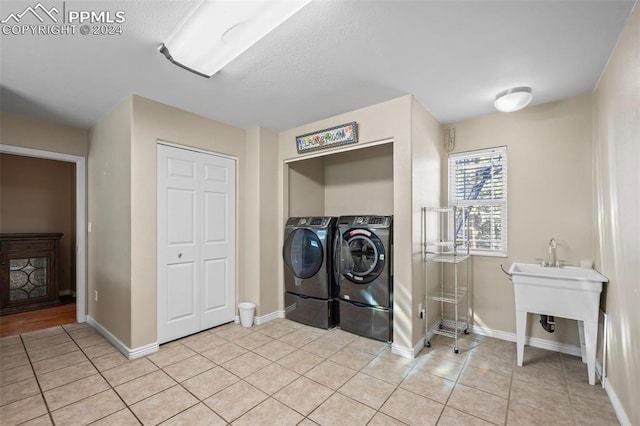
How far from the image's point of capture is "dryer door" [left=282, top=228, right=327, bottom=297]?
345 centimetres

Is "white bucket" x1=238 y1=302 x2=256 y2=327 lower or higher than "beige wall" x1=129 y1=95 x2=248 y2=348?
lower

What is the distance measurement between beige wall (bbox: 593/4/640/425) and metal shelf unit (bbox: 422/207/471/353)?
3.75 ft

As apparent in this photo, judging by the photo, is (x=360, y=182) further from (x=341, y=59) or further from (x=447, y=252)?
(x=341, y=59)

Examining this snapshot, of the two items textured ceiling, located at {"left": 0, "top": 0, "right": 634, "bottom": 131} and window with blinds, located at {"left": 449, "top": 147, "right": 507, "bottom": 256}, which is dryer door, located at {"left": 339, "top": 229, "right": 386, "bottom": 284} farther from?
textured ceiling, located at {"left": 0, "top": 0, "right": 634, "bottom": 131}

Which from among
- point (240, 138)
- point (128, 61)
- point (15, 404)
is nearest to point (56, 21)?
point (128, 61)

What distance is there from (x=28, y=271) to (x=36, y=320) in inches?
36.4

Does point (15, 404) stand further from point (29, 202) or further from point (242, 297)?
point (29, 202)

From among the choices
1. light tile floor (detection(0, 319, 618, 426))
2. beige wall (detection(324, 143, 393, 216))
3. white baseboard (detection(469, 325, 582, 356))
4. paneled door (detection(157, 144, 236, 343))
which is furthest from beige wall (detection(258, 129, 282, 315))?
white baseboard (detection(469, 325, 582, 356))

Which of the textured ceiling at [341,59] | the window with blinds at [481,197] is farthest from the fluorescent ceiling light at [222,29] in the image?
the window with blinds at [481,197]

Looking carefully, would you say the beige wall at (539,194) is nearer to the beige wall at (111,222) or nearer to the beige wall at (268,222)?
the beige wall at (268,222)

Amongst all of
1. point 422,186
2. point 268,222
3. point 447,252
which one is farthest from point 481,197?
point 268,222

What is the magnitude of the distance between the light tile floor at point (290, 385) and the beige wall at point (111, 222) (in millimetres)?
417

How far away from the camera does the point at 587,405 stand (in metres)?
1.99

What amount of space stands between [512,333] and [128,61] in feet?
14.0
